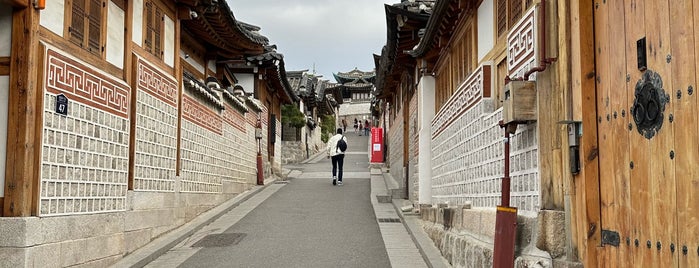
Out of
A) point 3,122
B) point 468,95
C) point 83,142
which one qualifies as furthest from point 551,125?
point 83,142

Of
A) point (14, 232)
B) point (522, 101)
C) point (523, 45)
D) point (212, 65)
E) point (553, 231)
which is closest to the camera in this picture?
point (553, 231)

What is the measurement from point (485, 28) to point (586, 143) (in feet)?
13.9

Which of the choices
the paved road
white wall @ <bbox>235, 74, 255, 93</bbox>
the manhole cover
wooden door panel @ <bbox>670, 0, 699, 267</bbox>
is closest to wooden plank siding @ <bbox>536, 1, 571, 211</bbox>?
wooden door panel @ <bbox>670, 0, 699, 267</bbox>

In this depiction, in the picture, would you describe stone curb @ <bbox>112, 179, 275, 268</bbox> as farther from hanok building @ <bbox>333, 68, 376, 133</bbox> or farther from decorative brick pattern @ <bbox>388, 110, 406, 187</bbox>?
hanok building @ <bbox>333, 68, 376, 133</bbox>

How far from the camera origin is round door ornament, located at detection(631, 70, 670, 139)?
3.71 meters

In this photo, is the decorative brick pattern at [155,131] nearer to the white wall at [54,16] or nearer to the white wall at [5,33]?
the white wall at [54,16]

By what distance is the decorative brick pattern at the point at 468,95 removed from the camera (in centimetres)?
773

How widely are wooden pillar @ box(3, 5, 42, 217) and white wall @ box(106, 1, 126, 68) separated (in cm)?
222

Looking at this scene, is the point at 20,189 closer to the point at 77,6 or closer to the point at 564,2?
the point at 77,6

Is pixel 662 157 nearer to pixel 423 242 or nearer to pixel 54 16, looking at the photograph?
pixel 54 16

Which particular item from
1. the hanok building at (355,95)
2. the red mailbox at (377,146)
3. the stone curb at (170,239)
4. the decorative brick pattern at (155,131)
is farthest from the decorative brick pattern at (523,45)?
the hanok building at (355,95)

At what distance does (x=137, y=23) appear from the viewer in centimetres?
1028

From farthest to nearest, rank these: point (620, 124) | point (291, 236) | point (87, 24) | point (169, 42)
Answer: point (291, 236)
point (169, 42)
point (87, 24)
point (620, 124)

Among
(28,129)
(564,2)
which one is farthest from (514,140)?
(28,129)
